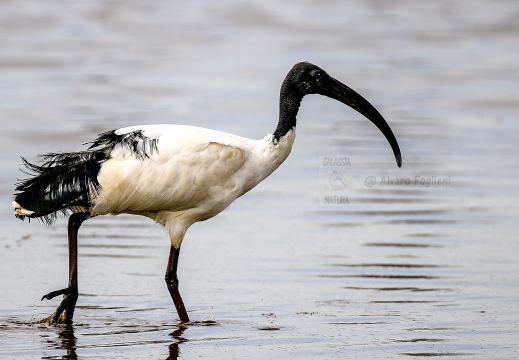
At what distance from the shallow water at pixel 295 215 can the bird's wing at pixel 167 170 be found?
84 centimetres

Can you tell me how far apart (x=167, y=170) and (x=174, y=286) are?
0.88 meters

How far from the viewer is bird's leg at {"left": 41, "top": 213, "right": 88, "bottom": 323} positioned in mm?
8617

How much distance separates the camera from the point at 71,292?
28.6ft

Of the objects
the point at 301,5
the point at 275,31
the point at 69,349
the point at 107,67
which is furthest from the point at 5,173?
the point at 301,5

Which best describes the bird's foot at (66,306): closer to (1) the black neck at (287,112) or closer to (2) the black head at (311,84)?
(1) the black neck at (287,112)

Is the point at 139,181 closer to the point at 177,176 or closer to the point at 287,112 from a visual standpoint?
the point at 177,176

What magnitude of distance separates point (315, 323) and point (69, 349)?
5.84 feet

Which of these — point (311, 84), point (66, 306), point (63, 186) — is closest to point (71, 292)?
point (66, 306)

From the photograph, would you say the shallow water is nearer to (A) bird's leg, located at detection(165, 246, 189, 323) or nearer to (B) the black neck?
(A) bird's leg, located at detection(165, 246, 189, 323)

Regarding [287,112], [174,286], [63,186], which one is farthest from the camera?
[287,112]

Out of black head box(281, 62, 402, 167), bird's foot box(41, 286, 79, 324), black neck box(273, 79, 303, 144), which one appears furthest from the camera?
black head box(281, 62, 402, 167)

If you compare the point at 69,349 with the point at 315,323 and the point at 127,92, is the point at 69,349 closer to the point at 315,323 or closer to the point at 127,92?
the point at 315,323

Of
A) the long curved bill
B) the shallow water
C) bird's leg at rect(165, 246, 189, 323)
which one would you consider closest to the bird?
bird's leg at rect(165, 246, 189, 323)

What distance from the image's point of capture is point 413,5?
31.7m
